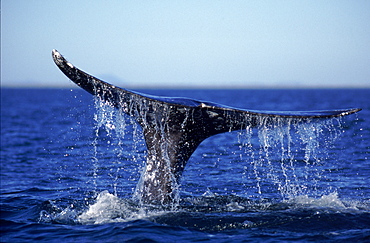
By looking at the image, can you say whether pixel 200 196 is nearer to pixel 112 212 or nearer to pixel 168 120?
pixel 112 212

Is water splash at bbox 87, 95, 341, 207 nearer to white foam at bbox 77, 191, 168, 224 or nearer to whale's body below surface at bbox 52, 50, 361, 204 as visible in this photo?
whale's body below surface at bbox 52, 50, 361, 204

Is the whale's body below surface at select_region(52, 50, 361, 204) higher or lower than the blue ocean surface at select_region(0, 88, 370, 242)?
higher

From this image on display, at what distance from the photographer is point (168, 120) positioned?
21.7ft

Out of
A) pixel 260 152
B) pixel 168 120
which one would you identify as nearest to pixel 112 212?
pixel 168 120

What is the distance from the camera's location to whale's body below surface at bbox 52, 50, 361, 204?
5.94 m

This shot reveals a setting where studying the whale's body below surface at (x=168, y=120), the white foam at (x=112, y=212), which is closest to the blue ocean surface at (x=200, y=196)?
the white foam at (x=112, y=212)

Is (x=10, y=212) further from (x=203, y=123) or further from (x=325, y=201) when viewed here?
(x=325, y=201)

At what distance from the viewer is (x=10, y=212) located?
307 inches

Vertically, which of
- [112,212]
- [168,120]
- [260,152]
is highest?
[168,120]

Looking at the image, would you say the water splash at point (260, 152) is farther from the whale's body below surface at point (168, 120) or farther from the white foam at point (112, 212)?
the white foam at point (112, 212)

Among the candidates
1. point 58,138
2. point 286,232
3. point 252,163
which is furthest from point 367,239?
point 58,138

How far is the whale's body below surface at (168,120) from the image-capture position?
5938mm

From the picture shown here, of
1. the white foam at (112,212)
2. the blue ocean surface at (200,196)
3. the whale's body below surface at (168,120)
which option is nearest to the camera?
the whale's body below surface at (168,120)

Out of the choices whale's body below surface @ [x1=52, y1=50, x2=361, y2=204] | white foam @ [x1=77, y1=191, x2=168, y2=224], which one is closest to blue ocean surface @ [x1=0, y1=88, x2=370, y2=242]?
white foam @ [x1=77, y1=191, x2=168, y2=224]
